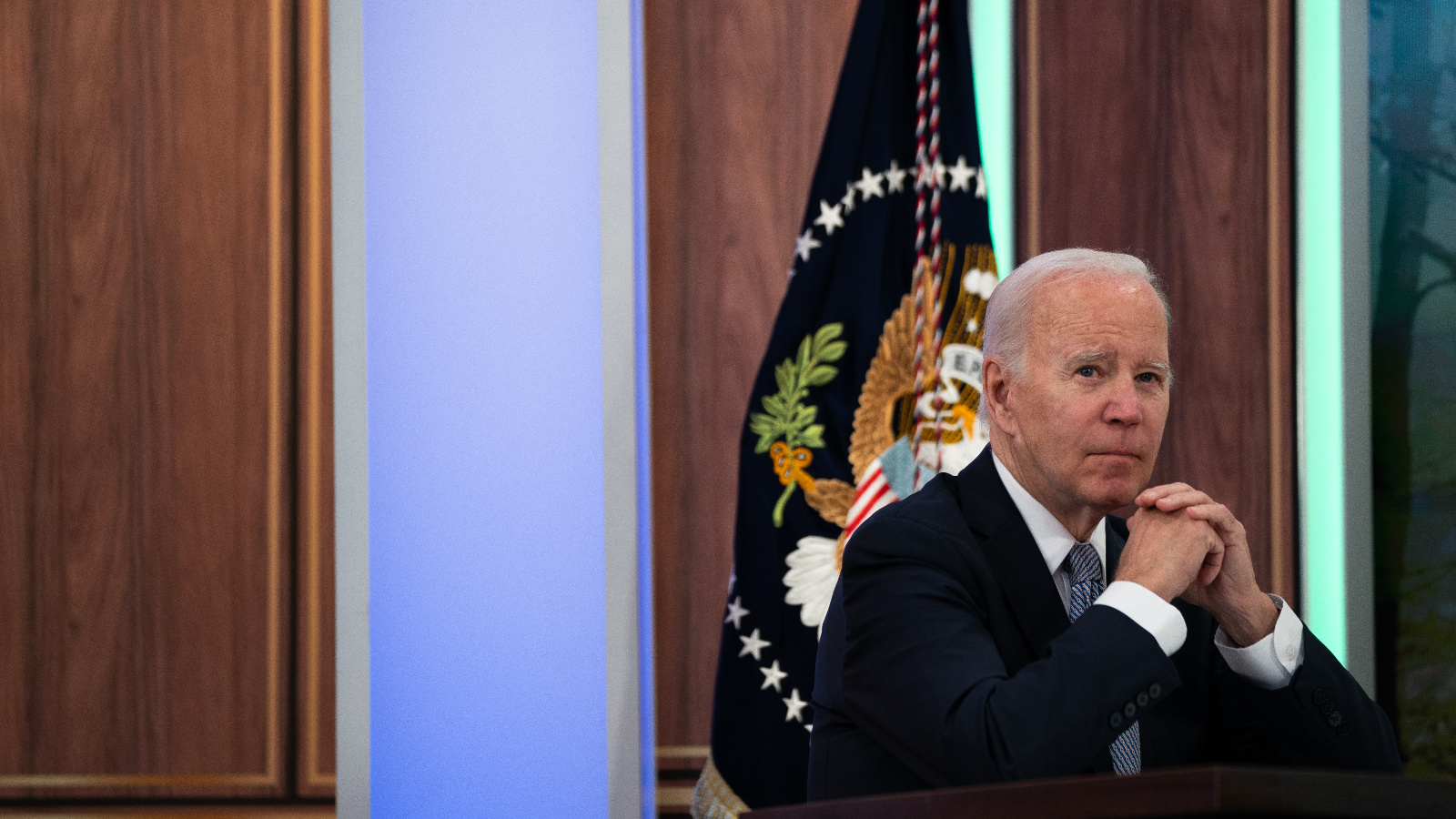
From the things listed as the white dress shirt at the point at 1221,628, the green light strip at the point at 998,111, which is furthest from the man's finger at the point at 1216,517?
the green light strip at the point at 998,111

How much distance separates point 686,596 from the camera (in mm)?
3158

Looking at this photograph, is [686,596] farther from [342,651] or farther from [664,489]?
[342,651]

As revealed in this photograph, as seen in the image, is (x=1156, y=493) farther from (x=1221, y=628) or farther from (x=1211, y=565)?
(x=1221, y=628)

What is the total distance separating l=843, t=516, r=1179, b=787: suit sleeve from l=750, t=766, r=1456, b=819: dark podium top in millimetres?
215

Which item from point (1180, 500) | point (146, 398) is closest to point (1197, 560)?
point (1180, 500)

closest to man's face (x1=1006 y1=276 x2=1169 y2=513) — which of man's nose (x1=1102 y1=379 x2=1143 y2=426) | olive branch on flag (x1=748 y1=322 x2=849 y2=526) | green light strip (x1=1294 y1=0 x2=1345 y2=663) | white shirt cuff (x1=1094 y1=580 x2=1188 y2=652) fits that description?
man's nose (x1=1102 y1=379 x2=1143 y2=426)

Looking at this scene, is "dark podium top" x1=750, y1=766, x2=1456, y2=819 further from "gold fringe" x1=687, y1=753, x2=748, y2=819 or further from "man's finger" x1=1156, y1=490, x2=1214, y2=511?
"gold fringe" x1=687, y1=753, x2=748, y2=819

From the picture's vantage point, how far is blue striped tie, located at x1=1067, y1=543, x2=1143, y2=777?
4.92ft

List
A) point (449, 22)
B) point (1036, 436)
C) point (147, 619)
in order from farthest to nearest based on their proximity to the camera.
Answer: point (147, 619) < point (449, 22) < point (1036, 436)

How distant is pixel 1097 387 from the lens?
154 cm

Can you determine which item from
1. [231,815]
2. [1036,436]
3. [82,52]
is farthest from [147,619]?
[1036,436]

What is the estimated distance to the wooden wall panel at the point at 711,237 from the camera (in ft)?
10.4

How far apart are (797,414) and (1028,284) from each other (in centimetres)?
135

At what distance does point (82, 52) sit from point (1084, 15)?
2.55m
